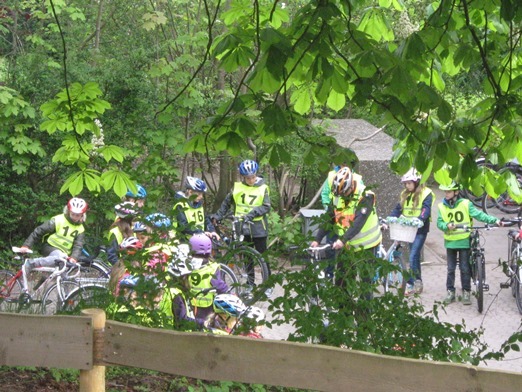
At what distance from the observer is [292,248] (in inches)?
268

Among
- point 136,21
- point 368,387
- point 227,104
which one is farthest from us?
point 136,21

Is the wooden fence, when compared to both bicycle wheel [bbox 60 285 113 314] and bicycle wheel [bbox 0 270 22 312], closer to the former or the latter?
bicycle wheel [bbox 60 285 113 314]

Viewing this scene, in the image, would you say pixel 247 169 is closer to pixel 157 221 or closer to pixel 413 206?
pixel 413 206

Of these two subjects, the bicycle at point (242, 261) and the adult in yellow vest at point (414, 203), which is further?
the adult in yellow vest at point (414, 203)

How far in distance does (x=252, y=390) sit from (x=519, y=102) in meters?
2.52

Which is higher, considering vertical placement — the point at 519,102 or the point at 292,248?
the point at 519,102

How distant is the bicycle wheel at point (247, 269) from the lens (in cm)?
647

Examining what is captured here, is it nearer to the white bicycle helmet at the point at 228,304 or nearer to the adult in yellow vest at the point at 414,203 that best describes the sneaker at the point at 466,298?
the adult in yellow vest at the point at 414,203

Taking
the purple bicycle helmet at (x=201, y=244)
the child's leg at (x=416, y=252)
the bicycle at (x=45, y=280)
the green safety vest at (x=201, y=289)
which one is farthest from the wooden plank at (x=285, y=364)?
the child's leg at (x=416, y=252)

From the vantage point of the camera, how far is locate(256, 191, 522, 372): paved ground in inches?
398

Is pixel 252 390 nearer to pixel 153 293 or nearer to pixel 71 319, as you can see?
pixel 153 293

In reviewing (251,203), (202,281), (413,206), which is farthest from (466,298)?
(202,281)

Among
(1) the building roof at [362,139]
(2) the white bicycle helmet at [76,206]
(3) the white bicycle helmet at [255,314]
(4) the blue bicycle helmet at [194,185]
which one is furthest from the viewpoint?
(1) the building roof at [362,139]

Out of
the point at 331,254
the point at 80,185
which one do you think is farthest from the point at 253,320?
the point at 331,254
